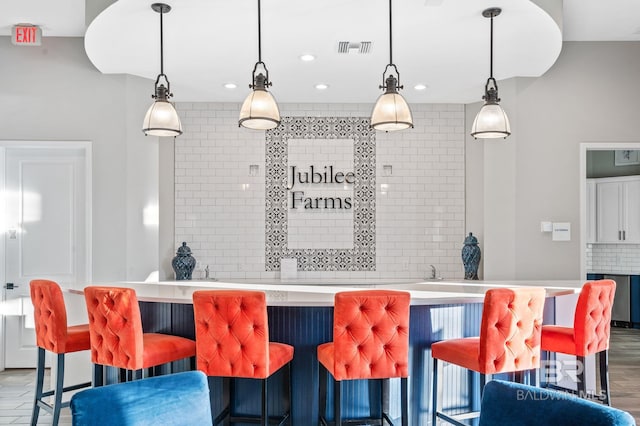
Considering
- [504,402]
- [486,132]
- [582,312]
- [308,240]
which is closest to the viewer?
[504,402]

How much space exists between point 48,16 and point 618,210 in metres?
7.82

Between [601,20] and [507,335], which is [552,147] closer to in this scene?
[601,20]

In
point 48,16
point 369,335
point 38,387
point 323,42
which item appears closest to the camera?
point 369,335

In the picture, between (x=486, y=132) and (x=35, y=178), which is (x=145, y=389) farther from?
(x=35, y=178)

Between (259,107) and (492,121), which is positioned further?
(492,121)

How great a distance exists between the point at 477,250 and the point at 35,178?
4.72 m

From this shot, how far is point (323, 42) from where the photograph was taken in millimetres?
3914

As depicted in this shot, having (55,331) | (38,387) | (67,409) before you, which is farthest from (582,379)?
(67,409)

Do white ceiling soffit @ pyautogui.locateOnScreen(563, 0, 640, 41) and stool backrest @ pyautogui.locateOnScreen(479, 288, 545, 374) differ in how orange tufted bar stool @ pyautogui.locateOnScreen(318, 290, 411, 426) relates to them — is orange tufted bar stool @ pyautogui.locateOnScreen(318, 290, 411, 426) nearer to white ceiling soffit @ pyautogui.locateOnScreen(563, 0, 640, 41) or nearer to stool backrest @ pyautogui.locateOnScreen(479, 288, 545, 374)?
stool backrest @ pyautogui.locateOnScreen(479, 288, 545, 374)

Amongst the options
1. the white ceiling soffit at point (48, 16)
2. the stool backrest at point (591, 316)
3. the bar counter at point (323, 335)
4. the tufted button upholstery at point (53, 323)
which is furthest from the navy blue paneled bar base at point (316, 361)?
the white ceiling soffit at point (48, 16)

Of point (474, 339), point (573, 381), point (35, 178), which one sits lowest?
point (573, 381)

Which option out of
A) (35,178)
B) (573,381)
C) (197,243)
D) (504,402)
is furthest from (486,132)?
(35,178)

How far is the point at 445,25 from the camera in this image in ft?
11.7

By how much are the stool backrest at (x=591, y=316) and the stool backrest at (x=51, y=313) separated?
3.26 m
